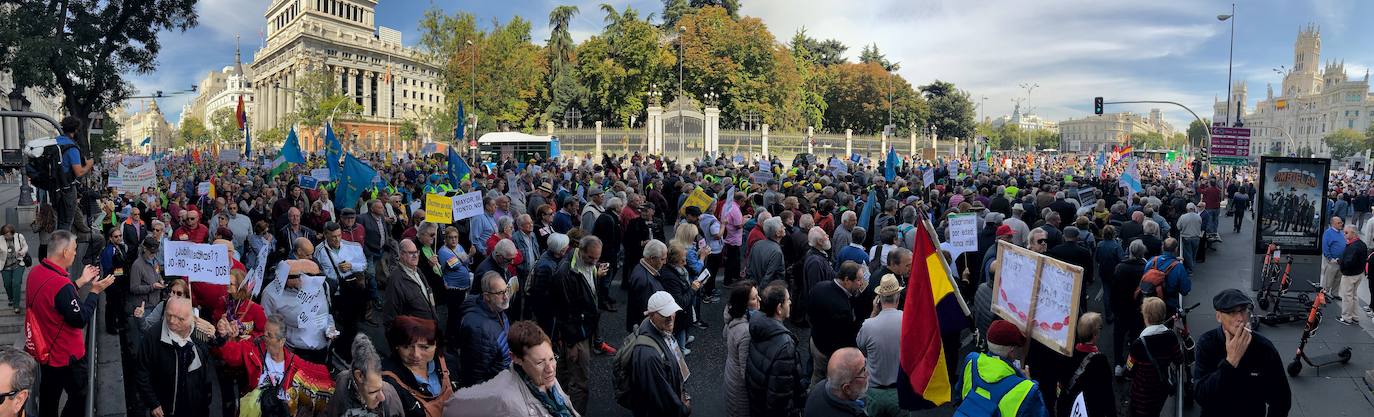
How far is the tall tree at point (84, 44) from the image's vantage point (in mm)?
16016

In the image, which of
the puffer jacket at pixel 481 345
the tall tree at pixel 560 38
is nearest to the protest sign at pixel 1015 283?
the puffer jacket at pixel 481 345

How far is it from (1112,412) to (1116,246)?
495 centimetres

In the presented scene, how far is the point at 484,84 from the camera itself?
50.2 metres

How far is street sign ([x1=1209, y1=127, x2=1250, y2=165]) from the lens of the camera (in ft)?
96.1

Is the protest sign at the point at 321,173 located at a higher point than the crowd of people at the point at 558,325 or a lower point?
higher

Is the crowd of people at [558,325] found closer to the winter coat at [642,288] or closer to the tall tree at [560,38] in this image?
the winter coat at [642,288]

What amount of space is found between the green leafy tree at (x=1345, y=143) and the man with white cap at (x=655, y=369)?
425 feet

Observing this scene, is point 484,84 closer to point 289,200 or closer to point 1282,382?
point 289,200

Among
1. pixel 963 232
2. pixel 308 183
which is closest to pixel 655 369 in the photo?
pixel 963 232

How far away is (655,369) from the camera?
469cm

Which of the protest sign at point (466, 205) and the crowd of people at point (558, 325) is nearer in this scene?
the crowd of people at point (558, 325)

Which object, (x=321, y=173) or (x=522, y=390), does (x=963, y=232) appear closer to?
(x=522, y=390)

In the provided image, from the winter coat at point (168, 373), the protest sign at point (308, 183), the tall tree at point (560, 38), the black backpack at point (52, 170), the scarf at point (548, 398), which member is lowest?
the winter coat at point (168, 373)

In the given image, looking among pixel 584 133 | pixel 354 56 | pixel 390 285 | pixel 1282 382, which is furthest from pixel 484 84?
pixel 354 56
